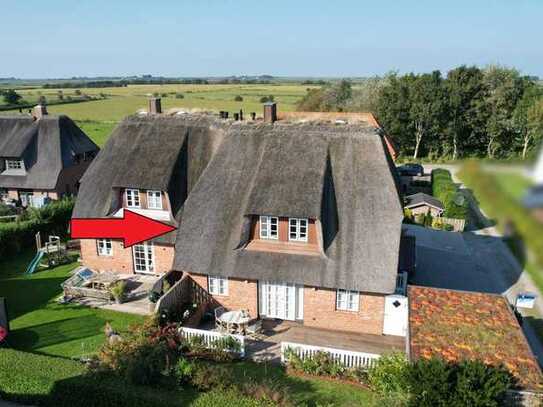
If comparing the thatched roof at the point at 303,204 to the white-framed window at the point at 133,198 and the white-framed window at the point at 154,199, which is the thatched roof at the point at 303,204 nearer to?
the white-framed window at the point at 154,199

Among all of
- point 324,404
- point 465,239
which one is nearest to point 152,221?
point 324,404

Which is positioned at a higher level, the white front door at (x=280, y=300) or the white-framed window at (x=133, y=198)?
the white-framed window at (x=133, y=198)

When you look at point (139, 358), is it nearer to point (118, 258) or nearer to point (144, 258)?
point (144, 258)

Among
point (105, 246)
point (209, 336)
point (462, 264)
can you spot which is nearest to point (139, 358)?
point (209, 336)

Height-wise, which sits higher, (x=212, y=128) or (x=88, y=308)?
(x=212, y=128)

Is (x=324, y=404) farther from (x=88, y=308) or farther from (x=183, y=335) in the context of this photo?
(x=88, y=308)

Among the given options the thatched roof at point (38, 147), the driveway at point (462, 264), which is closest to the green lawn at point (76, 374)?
the driveway at point (462, 264)

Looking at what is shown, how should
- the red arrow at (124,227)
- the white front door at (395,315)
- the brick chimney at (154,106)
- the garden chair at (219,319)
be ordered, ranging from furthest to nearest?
the brick chimney at (154,106) < the red arrow at (124,227) < the garden chair at (219,319) < the white front door at (395,315)
